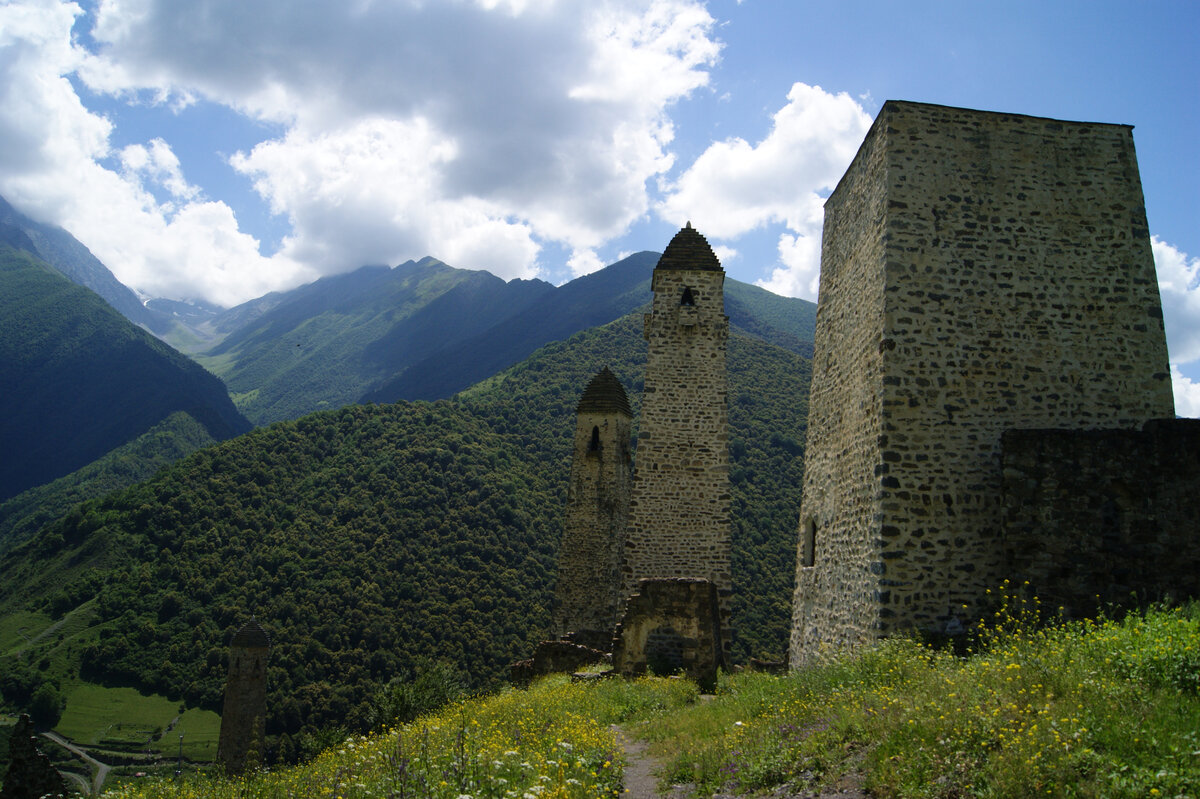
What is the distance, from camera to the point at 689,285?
16156mm

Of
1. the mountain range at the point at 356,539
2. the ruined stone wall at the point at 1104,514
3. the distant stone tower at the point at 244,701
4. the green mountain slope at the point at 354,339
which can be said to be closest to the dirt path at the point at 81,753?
the mountain range at the point at 356,539

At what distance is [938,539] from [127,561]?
56388 mm

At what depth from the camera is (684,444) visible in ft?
50.0

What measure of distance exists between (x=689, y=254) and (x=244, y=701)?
1958 centimetres

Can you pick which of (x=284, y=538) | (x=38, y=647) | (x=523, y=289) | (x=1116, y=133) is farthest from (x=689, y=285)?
(x=523, y=289)

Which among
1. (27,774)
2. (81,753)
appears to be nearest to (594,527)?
(27,774)

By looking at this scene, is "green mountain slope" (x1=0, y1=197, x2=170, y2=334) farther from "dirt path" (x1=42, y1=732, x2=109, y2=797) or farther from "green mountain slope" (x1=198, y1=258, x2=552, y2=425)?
"dirt path" (x1=42, y1=732, x2=109, y2=797)

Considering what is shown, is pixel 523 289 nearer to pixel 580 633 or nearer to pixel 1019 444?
pixel 580 633

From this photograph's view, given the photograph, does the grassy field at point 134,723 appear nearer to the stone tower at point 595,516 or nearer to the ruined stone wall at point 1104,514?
the stone tower at point 595,516

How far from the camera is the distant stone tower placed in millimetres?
22391

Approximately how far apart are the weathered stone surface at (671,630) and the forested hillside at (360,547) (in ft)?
56.7

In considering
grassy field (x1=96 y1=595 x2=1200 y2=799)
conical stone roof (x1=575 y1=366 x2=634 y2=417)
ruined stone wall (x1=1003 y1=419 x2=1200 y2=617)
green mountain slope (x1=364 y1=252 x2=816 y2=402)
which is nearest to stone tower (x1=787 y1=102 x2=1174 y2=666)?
ruined stone wall (x1=1003 y1=419 x2=1200 y2=617)

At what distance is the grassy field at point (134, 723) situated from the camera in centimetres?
3731

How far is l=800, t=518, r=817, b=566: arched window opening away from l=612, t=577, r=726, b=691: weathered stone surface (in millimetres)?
1497
